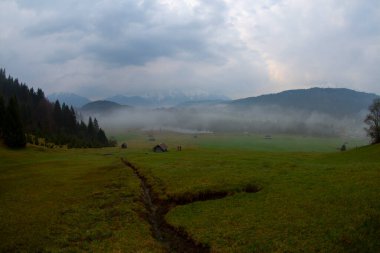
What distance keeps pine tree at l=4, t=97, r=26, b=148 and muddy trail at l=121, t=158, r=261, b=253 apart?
74244 mm

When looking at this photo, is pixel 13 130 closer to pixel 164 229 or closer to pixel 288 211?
pixel 164 229

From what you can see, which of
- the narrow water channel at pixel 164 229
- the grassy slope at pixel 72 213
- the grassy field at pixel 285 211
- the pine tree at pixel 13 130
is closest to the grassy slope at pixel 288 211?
the grassy field at pixel 285 211

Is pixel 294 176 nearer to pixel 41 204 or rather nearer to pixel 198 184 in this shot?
pixel 198 184

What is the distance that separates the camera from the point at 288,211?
3095 centimetres

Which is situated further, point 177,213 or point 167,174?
point 167,174

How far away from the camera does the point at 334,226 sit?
2619 centimetres

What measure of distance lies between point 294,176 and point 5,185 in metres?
45.1

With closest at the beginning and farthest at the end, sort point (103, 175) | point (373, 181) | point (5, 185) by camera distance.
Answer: point (373, 181)
point (5, 185)
point (103, 175)

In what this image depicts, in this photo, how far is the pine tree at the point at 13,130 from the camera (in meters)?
107

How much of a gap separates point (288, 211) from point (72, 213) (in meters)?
23.2

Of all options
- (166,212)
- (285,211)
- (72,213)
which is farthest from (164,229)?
(285,211)

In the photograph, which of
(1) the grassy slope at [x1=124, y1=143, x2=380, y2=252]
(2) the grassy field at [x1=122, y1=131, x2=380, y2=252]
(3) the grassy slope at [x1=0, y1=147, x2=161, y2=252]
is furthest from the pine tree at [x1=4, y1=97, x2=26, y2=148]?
(1) the grassy slope at [x1=124, y1=143, x2=380, y2=252]

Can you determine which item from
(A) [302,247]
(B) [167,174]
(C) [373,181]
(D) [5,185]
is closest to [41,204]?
(D) [5,185]

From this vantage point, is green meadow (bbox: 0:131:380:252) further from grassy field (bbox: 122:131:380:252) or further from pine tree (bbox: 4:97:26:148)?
pine tree (bbox: 4:97:26:148)
